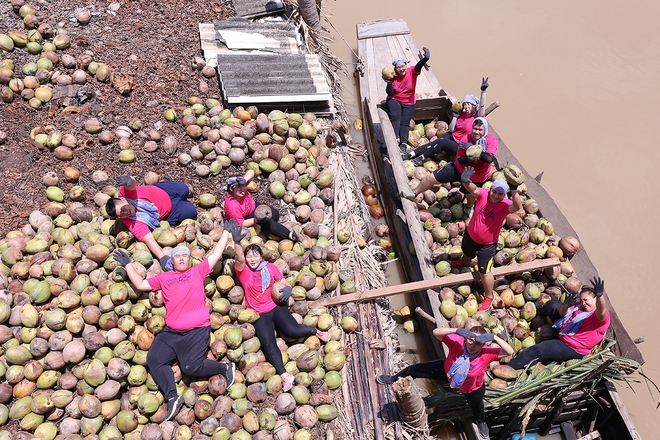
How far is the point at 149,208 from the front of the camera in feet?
18.3

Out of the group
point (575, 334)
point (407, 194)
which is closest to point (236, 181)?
point (407, 194)

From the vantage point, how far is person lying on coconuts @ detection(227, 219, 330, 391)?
5047 millimetres

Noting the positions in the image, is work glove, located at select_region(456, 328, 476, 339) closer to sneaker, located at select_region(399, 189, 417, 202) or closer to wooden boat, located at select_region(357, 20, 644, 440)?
wooden boat, located at select_region(357, 20, 644, 440)

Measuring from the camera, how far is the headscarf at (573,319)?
5199mm

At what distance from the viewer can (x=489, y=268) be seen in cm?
584

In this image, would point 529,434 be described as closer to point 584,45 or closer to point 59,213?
point 59,213

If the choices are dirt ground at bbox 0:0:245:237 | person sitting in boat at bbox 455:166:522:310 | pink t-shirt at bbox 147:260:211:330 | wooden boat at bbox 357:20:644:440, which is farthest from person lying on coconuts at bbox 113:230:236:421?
person sitting in boat at bbox 455:166:522:310

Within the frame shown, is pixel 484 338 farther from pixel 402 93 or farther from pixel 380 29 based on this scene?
pixel 380 29

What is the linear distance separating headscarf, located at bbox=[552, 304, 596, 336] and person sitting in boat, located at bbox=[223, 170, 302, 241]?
3.33 m

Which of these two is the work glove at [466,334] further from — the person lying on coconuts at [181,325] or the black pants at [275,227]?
the black pants at [275,227]

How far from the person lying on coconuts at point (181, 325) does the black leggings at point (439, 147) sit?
426 cm

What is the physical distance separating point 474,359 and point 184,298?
9.78 feet

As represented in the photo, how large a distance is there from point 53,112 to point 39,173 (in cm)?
116

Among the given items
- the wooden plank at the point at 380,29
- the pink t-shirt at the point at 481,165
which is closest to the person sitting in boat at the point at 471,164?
the pink t-shirt at the point at 481,165
